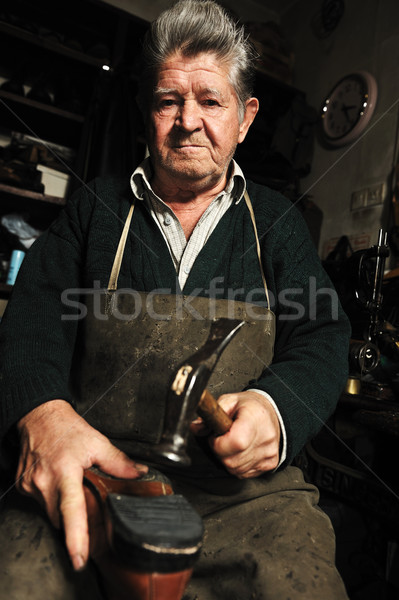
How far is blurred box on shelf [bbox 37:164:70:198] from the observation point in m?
2.80

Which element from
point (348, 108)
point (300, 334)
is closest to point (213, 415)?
point (300, 334)

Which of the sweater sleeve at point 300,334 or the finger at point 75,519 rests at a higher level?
the sweater sleeve at point 300,334

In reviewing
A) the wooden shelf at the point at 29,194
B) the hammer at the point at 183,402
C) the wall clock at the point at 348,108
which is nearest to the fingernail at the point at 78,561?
the hammer at the point at 183,402

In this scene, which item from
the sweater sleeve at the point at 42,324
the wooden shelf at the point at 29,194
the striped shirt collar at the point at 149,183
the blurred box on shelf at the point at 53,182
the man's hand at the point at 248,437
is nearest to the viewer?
the man's hand at the point at 248,437

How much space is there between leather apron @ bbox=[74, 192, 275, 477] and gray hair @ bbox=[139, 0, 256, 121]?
2.02 feet

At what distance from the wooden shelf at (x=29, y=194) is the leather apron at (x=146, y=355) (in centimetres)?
178

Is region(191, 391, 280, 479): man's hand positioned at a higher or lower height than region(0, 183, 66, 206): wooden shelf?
lower

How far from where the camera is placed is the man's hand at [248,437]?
0.75 m

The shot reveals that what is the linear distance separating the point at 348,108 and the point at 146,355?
8.23ft

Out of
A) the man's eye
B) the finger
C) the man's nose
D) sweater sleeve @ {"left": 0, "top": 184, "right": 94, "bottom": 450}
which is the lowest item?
the finger

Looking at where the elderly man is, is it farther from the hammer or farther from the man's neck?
the hammer

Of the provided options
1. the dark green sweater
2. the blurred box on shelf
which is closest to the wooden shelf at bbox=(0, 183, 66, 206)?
the blurred box on shelf

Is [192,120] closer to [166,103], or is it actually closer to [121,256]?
[166,103]

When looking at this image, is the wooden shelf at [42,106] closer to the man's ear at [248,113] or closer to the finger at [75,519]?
the man's ear at [248,113]
